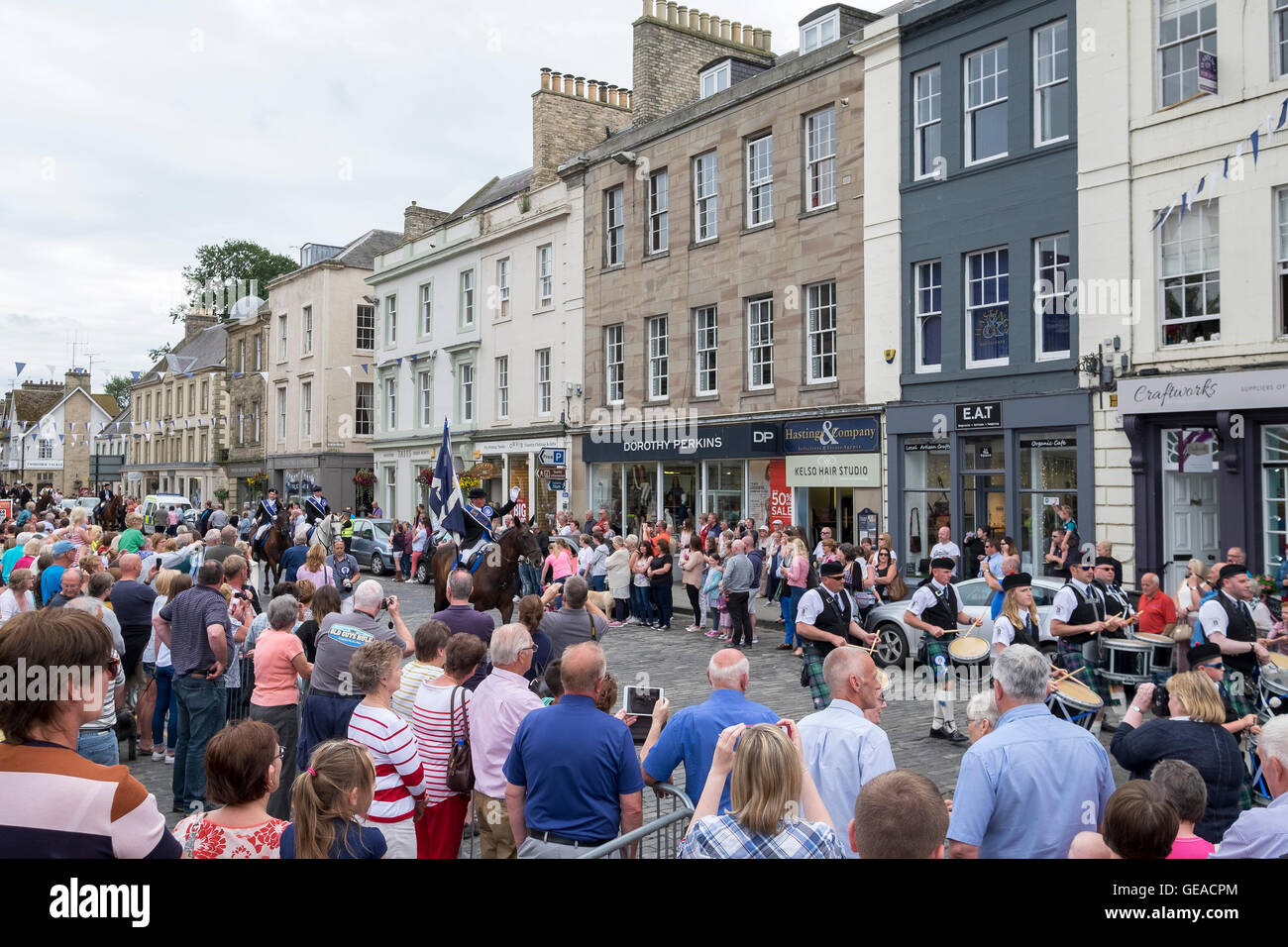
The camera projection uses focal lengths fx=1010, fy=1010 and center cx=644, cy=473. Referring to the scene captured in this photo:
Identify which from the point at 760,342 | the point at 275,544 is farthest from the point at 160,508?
the point at 760,342

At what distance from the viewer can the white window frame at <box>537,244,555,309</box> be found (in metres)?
31.3

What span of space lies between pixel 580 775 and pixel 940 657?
667 cm

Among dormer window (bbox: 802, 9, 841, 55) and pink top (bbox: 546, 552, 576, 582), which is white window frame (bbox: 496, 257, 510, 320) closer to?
dormer window (bbox: 802, 9, 841, 55)

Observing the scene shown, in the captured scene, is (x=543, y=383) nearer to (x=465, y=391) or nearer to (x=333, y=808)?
(x=465, y=391)

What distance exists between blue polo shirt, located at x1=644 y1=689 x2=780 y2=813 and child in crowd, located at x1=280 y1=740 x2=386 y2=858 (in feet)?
4.76

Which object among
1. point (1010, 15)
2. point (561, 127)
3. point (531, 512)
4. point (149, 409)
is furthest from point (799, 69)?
point (149, 409)

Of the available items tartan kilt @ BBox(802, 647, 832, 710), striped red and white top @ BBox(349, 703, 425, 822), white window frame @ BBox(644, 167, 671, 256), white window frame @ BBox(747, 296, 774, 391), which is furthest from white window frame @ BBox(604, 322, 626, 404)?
striped red and white top @ BBox(349, 703, 425, 822)

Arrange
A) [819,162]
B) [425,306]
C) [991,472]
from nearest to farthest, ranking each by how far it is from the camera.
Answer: [991,472] → [819,162] → [425,306]

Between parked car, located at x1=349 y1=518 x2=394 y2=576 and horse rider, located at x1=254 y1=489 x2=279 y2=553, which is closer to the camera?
horse rider, located at x1=254 y1=489 x2=279 y2=553

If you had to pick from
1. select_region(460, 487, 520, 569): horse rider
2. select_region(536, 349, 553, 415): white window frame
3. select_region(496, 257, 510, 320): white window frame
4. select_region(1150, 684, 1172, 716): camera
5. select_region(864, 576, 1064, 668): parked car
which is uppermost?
select_region(496, 257, 510, 320): white window frame

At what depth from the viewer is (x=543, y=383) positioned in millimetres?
31594
